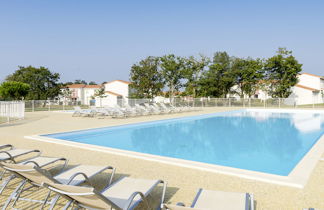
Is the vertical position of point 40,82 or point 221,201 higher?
point 40,82

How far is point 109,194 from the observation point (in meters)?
3.01

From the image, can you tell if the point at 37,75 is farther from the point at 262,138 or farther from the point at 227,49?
the point at 262,138

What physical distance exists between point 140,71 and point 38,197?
3132 centimetres

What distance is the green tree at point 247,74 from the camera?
34781 mm

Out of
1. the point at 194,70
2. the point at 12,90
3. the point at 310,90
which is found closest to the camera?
the point at 12,90

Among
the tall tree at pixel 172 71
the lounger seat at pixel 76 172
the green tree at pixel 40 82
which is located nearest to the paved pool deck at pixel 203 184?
the lounger seat at pixel 76 172

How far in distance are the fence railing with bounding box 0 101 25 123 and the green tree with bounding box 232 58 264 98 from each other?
2844 cm

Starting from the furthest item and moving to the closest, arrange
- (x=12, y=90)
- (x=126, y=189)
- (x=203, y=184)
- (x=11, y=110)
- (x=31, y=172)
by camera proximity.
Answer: (x=12, y=90), (x=11, y=110), (x=203, y=184), (x=126, y=189), (x=31, y=172)

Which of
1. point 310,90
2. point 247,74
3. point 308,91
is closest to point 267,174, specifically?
point 247,74

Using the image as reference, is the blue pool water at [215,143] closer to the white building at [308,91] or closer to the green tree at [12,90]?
the green tree at [12,90]

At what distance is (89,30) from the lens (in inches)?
1378

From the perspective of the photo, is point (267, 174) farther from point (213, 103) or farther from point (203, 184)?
point (213, 103)

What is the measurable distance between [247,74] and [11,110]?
29276 mm

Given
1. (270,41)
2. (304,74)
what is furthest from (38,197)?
(304,74)
